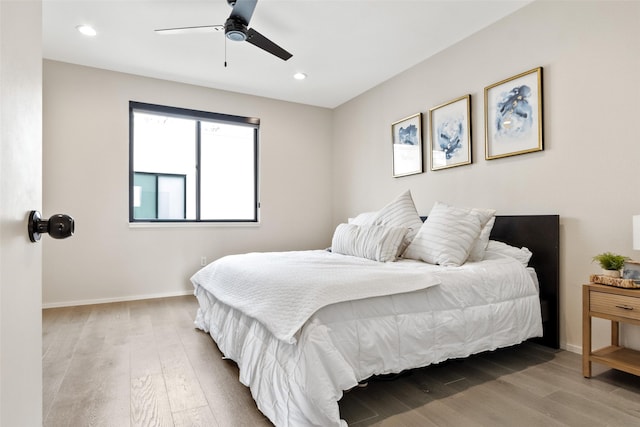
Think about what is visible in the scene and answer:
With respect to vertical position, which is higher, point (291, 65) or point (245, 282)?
point (291, 65)

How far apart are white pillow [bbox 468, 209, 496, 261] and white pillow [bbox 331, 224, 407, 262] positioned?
53 cm

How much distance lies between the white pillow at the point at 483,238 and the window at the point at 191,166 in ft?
10.0

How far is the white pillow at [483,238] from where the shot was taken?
2.69 m

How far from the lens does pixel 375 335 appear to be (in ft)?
5.68

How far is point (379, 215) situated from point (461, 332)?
143 centimetres

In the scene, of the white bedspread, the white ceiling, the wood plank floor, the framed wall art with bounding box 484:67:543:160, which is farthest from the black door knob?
the framed wall art with bounding box 484:67:543:160

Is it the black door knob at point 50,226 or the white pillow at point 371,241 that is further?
the white pillow at point 371,241

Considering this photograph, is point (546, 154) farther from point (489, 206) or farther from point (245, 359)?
point (245, 359)

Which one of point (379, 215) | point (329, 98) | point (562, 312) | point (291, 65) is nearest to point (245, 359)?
point (379, 215)

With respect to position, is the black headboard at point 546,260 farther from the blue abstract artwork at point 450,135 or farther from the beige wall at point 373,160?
the blue abstract artwork at point 450,135

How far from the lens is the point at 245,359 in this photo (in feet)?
6.30

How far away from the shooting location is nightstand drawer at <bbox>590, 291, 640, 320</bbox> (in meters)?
1.89

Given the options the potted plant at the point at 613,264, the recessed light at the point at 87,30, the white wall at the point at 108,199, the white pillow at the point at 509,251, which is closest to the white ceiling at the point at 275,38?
the recessed light at the point at 87,30

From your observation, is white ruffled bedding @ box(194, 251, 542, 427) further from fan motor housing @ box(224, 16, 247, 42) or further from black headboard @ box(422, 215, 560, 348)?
fan motor housing @ box(224, 16, 247, 42)
